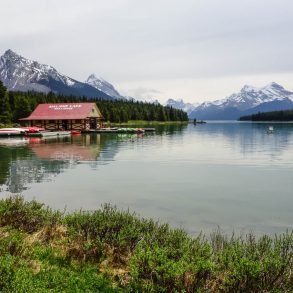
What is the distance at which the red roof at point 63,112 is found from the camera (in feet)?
359

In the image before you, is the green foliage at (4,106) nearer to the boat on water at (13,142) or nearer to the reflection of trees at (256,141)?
the boat on water at (13,142)

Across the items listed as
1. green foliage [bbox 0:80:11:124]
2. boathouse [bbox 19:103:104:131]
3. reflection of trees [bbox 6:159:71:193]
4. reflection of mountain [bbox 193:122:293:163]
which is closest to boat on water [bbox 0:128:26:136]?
green foliage [bbox 0:80:11:124]

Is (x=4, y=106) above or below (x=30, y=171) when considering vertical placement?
above

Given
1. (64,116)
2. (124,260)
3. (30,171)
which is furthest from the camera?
(64,116)

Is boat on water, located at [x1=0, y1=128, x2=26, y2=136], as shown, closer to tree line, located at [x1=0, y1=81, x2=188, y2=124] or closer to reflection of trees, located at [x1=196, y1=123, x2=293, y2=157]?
tree line, located at [x1=0, y1=81, x2=188, y2=124]

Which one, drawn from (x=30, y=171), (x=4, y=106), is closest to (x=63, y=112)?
(x=4, y=106)

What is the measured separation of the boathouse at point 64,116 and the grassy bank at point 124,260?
3822 inches

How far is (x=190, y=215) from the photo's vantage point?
17938 mm

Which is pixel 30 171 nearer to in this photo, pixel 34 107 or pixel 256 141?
pixel 256 141

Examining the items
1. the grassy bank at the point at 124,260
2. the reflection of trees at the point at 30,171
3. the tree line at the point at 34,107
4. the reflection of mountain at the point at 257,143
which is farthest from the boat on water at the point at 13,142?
the grassy bank at the point at 124,260

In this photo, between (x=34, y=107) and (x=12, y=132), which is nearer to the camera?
(x=12, y=132)

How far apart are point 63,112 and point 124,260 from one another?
104974 millimetres

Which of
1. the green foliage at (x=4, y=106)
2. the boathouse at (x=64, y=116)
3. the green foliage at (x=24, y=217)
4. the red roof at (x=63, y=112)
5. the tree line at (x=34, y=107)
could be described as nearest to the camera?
the green foliage at (x=24, y=217)

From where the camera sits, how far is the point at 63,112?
11200 cm
